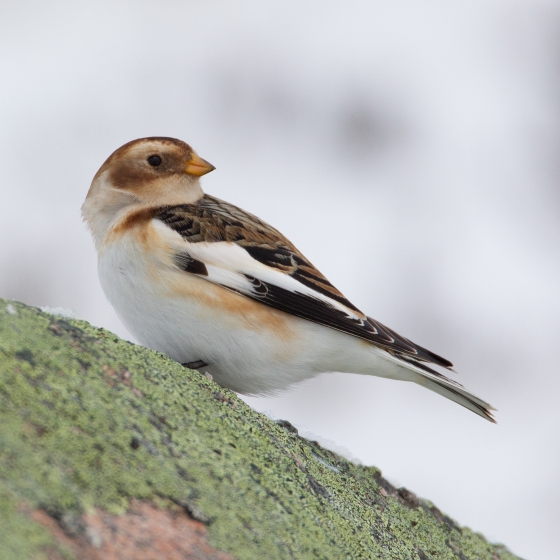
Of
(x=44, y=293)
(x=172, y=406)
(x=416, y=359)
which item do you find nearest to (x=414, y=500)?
(x=416, y=359)

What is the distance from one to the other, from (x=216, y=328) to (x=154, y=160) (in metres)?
1.24

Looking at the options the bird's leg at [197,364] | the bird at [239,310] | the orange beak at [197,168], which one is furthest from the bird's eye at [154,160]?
the bird's leg at [197,364]

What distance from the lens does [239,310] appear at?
3.45 meters

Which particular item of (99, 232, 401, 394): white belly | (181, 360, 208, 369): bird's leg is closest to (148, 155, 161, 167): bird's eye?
(99, 232, 401, 394): white belly

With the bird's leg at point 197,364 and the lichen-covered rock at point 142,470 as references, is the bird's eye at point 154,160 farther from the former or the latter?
the lichen-covered rock at point 142,470

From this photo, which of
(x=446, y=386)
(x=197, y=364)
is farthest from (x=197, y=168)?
(x=446, y=386)

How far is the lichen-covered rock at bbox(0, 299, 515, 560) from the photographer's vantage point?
159 cm

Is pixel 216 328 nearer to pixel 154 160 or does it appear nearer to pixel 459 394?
pixel 459 394

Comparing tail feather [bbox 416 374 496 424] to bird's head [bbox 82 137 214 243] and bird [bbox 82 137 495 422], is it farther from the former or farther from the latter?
bird's head [bbox 82 137 214 243]

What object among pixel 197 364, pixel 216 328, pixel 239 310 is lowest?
pixel 197 364

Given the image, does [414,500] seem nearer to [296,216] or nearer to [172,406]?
[172,406]

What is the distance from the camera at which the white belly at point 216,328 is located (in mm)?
3414

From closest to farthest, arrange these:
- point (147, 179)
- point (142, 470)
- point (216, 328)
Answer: point (142, 470) < point (216, 328) < point (147, 179)

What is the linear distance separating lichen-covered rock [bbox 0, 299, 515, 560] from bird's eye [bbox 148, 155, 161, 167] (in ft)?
5.87
